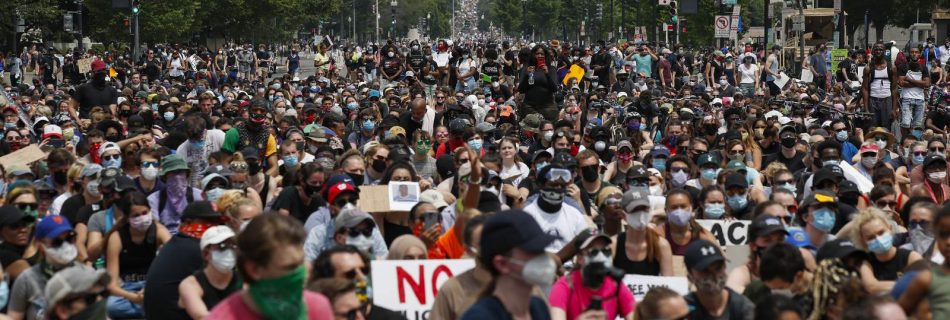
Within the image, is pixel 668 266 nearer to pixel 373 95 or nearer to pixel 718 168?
pixel 718 168

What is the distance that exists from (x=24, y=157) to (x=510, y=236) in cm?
1037

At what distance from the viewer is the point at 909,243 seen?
9898 mm

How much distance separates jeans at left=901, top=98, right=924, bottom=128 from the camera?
939 inches

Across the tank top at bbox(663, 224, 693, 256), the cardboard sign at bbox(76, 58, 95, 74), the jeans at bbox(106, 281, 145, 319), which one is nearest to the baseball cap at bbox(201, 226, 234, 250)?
the jeans at bbox(106, 281, 145, 319)

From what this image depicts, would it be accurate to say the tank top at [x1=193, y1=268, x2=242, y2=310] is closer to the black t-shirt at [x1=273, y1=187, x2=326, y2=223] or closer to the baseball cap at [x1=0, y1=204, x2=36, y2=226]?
the baseball cap at [x1=0, y1=204, x2=36, y2=226]

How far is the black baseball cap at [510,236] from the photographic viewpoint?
195 inches

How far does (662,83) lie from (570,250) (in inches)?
1032

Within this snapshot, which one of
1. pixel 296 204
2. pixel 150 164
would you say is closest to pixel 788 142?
pixel 296 204

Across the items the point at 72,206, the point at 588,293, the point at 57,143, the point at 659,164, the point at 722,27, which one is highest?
the point at 722,27

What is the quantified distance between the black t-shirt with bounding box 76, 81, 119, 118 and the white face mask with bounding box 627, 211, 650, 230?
14.7m

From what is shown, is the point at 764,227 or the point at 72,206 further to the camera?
the point at 72,206

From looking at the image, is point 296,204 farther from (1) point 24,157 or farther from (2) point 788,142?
(2) point 788,142

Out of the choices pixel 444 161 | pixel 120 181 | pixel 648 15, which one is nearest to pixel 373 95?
pixel 444 161

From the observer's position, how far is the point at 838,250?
316 inches
